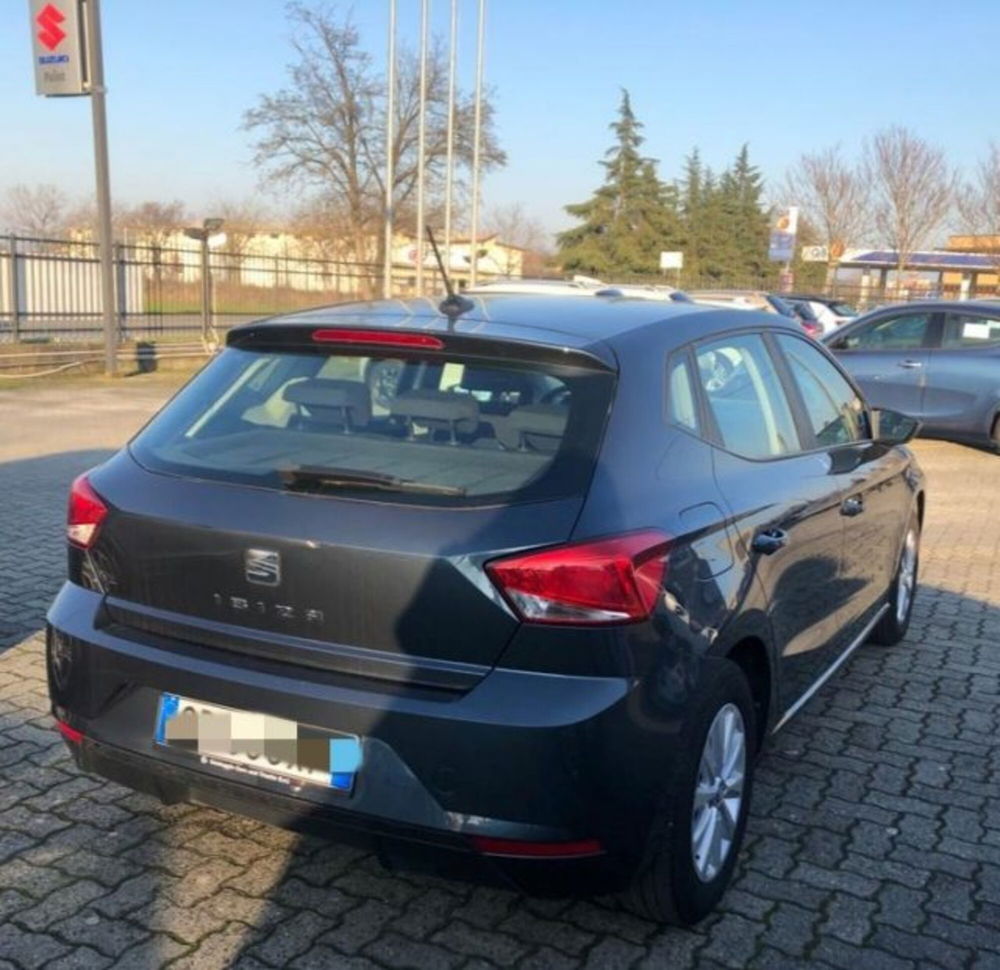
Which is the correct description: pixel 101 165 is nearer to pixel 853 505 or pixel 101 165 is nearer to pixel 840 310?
pixel 853 505

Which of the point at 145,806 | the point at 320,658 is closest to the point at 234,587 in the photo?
the point at 320,658

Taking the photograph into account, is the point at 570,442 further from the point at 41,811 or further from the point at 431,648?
the point at 41,811


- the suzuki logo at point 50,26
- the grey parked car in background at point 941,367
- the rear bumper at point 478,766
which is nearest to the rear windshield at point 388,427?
the rear bumper at point 478,766

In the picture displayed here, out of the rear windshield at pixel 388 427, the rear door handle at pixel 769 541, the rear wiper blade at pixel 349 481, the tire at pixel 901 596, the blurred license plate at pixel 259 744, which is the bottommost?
the tire at pixel 901 596

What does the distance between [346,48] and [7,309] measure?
23079mm

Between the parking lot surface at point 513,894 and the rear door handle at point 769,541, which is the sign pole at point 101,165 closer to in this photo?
the parking lot surface at point 513,894

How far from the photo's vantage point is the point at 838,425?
441 cm

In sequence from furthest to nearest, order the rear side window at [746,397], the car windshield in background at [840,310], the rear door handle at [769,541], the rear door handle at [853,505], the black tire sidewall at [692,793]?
1. the car windshield in background at [840,310]
2. the rear door handle at [853,505]
3. the rear side window at [746,397]
4. the rear door handle at [769,541]
5. the black tire sidewall at [692,793]

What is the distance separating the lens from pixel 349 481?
2730mm

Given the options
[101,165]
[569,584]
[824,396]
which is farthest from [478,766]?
[101,165]

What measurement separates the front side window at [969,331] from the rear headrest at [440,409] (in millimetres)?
10700

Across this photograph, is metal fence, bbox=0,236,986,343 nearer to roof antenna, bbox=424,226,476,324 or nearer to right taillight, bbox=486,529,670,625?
roof antenna, bbox=424,226,476,324

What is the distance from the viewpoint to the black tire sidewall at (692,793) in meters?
2.69

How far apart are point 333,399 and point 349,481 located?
0.46 m
